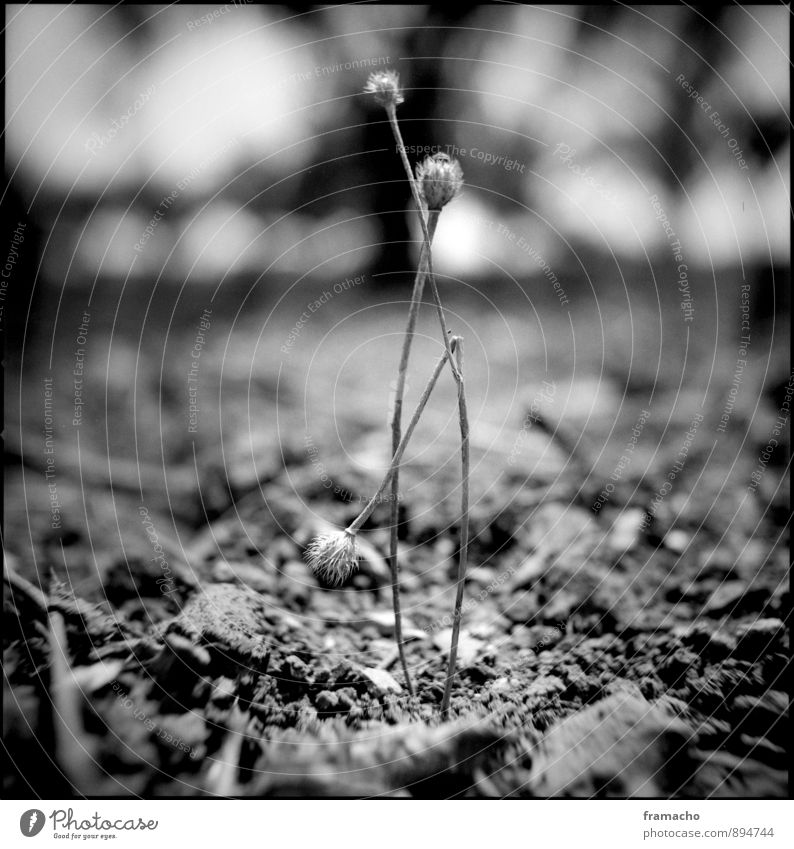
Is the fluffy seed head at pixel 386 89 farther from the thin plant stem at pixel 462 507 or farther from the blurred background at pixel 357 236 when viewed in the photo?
the blurred background at pixel 357 236

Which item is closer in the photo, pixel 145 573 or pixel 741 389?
pixel 145 573

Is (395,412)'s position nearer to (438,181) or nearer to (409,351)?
(409,351)

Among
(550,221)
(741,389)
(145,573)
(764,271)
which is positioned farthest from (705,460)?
(145,573)

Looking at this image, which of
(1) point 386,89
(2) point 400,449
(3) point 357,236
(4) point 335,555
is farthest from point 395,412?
(3) point 357,236

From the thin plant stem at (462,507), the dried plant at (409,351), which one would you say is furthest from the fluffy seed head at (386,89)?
the thin plant stem at (462,507)

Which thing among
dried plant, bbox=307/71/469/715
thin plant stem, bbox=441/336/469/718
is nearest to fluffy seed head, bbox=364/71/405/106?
dried plant, bbox=307/71/469/715

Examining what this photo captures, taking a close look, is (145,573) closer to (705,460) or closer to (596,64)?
(705,460)

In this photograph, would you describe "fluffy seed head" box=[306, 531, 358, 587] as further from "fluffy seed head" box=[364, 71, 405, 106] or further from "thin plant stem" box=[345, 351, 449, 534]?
"fluffy seed head" box=[364, 71, 405, 106]
